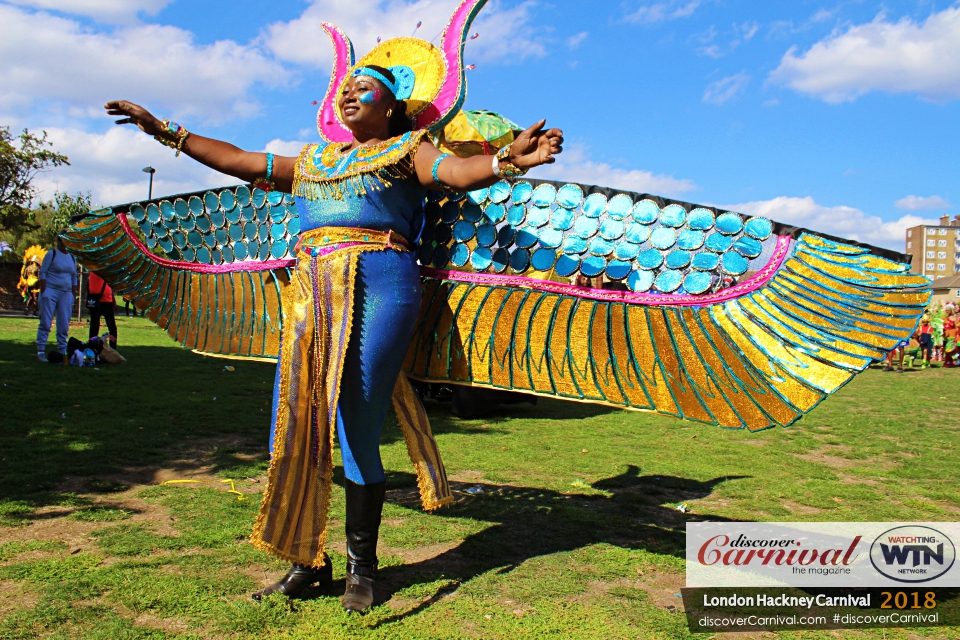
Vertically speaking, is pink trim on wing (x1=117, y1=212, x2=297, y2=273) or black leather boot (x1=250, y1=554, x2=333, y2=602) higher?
pink trim on wing (x1=117, y1=212, x2=297, y2=273)

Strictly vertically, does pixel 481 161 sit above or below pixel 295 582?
above

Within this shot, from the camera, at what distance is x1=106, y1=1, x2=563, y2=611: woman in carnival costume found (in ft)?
8.57

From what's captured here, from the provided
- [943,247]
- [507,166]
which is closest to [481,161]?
[507,166]

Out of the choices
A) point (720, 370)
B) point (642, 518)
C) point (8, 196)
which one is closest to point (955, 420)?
point (642, 518)

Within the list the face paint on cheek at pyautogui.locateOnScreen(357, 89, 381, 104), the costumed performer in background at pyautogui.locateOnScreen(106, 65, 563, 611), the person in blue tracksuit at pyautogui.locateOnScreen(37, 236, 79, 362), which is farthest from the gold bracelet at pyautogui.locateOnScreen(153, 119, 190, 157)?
the person in blue tracksuit at pyautogui.locateOnScreen(37, 236, 79, 362)

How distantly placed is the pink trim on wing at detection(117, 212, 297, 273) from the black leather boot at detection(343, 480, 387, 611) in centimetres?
134

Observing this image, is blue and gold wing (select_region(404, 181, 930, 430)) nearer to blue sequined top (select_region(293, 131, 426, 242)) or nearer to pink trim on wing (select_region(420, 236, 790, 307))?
pink trim on wing (select_region(420, 236, 790, 307))

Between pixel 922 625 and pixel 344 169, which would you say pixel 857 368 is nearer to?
pixel 922 625

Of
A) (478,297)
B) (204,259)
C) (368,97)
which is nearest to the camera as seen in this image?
(368,97)

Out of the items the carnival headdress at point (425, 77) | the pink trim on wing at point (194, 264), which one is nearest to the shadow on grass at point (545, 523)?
the pink trim on wing at point (194, 264)

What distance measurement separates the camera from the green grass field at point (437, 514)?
8.46 feet

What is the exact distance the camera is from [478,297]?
10.4 feet

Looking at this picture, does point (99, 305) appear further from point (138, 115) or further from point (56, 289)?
point (138, 115)

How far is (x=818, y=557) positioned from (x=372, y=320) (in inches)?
99.4
